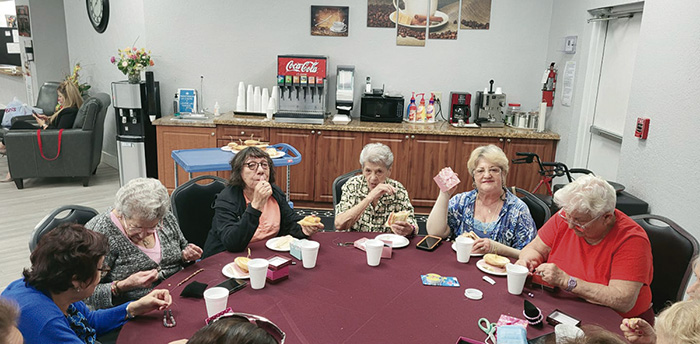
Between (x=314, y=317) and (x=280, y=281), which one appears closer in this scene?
(x=314, y=317)

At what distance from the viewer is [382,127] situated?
5.48 meters

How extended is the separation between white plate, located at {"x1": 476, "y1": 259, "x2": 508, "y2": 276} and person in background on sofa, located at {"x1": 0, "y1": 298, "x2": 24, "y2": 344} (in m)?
1.86

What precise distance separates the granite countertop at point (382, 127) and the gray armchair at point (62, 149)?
1.23 m

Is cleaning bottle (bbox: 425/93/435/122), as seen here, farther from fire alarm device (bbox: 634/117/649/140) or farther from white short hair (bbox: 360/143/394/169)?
white short hair (bbox: 360/143/394/169)

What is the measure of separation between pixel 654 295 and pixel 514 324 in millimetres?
1183

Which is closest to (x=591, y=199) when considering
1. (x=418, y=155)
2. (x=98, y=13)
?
(x=418, y=155)

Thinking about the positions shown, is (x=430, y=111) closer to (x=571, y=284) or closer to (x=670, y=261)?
(x=670, y=261)

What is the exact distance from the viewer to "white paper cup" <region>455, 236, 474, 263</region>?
8.18 ft

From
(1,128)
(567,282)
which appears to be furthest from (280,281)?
(1,128)

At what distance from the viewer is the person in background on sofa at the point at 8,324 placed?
1.33 m

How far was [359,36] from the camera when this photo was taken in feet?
19.6

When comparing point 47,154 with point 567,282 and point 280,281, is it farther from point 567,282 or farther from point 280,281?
point 567,282

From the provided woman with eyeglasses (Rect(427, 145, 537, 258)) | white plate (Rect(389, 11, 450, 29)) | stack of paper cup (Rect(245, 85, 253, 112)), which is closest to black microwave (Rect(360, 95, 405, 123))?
white plate (Rect(389, 11, 450, 29))

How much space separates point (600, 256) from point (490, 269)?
0.50m
